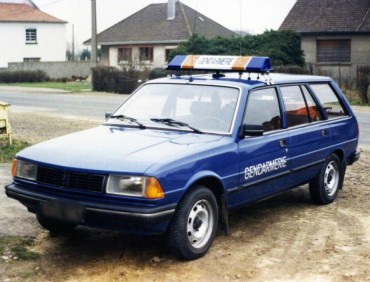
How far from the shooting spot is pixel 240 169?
19.9 ft

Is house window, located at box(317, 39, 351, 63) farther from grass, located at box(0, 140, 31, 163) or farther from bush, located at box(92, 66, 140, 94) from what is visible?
grass, located at box(0, 140, 31, 163)

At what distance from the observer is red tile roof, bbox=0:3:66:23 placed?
58.5 meters

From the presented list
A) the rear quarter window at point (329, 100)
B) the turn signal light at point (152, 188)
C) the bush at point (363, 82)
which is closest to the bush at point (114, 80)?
the bush at point (363, 82)

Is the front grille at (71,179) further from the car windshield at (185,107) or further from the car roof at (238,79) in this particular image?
the car roof at (238,79)

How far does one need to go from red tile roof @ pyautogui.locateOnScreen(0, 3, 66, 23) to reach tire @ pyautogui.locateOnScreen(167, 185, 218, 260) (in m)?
55.5

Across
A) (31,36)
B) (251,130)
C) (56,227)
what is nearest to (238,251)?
(251,130)

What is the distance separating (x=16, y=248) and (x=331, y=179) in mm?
3988

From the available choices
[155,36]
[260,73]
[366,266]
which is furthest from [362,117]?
[155,36]

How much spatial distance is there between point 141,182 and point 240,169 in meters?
1.29

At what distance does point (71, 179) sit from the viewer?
210 inches

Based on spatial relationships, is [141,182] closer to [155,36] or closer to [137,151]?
[137,151]

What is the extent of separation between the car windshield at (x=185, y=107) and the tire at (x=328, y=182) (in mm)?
1834

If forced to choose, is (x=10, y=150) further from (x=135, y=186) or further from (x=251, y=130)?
(x=135, y=186)

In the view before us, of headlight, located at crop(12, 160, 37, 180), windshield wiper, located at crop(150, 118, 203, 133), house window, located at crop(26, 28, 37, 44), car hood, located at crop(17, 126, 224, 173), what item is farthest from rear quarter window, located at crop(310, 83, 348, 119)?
house window, located at crop(26, 28, 37, 44)
